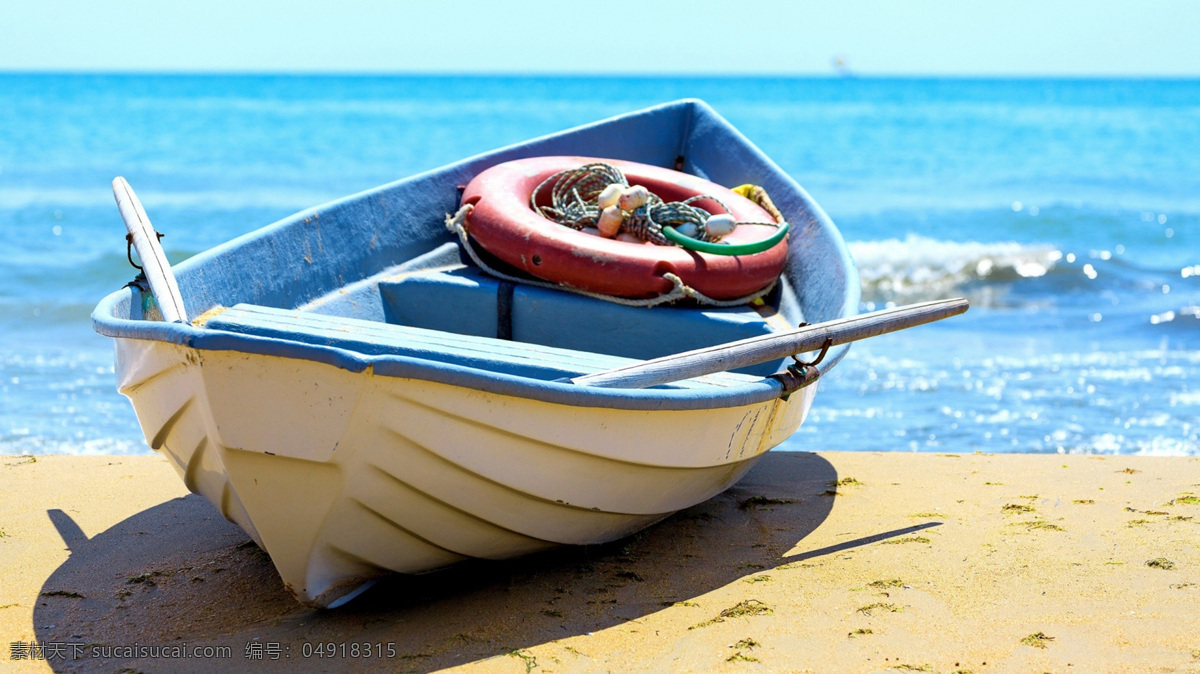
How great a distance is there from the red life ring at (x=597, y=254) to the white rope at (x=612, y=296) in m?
0.02

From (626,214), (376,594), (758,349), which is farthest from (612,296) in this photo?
(376,594)

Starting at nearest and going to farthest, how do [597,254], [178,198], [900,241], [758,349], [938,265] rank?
[758,349] → [597,254] → [938,265] → [900,241] → [178,198]

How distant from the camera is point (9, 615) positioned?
2.65m

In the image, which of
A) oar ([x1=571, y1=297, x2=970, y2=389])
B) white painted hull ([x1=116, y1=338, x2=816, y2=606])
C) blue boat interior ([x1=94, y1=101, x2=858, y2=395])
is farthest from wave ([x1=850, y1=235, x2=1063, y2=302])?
white painted hull ([x1=116, y1=338, x2=816, y2=606])

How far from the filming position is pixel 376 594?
2715 mm

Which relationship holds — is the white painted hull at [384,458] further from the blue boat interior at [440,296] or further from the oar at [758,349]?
the blue boat interior at [440,296]

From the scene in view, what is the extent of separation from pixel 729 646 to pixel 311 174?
1508 cm

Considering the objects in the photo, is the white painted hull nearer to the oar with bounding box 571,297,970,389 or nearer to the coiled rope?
the oar with bounding box 571,297,970,389

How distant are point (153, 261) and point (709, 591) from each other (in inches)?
68.8

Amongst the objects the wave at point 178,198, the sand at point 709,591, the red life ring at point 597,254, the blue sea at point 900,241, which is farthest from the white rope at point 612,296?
the wave at point 178,198

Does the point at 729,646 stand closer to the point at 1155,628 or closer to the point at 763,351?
the point at 763,351

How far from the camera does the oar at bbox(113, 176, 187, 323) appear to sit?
243 cm

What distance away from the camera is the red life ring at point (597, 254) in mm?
3576

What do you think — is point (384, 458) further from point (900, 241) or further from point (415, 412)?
point (900, 241)
